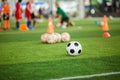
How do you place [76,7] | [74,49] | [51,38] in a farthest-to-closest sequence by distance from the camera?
[76,7] < [51,38] < [74,49]

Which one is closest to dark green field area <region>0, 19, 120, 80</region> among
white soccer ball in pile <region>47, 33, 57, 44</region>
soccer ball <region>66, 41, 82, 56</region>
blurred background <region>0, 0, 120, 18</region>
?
soccer ball <region>66, 41, 82, 56</region>

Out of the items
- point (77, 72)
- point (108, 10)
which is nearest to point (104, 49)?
point (77, 72)

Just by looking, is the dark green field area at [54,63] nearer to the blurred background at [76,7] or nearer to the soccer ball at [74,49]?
the soccer ball at [74,49]

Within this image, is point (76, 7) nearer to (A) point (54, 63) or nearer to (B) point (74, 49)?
(B) point (74, 49)

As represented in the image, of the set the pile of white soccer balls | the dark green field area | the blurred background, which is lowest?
the blurred background

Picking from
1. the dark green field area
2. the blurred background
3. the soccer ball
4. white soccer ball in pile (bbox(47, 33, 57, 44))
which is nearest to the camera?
the dark green field area

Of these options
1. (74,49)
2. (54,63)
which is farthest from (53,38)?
(54,63)

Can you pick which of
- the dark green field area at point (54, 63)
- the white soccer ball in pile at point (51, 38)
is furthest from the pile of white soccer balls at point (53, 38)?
the dark green field area at point (54, 63)

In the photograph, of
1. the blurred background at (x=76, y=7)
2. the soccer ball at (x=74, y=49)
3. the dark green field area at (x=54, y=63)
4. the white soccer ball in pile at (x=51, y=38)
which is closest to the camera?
the dark green field area at (x=54, y=63)

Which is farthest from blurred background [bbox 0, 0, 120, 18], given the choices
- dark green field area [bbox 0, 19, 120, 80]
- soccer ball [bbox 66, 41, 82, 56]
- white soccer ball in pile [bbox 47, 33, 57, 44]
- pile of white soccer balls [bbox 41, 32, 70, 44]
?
soccer ball [bbox 66, 41, 82, 56]

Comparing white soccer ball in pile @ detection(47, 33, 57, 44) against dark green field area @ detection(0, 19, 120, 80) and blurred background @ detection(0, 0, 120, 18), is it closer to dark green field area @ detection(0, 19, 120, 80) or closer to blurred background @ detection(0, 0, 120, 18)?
dark green field area @ detection(0, 19, 120, 80)

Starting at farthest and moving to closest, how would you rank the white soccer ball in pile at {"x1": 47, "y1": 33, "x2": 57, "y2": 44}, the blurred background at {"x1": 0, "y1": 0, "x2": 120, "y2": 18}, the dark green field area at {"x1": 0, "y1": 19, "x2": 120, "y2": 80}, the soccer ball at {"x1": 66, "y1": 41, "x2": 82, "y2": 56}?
the blurred background at {"x1": 0, "y1": 0, "x2": 120, "y2": 18}, the white soccer ball in pile at {"x1": 47, "y1": 33, "x2": 57, "y2": 44}, the soccer ball at {"x1": 66, "y1": 41, "x2": 82, "y2": 56}, the dark green field area at {"x1": 0, "y1": 19, "x2": 120, "y2": 80}

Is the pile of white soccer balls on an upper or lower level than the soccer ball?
lower

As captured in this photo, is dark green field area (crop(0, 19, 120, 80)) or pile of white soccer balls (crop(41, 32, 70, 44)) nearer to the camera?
dark green field area (crop(0, 19, 120, 80))
